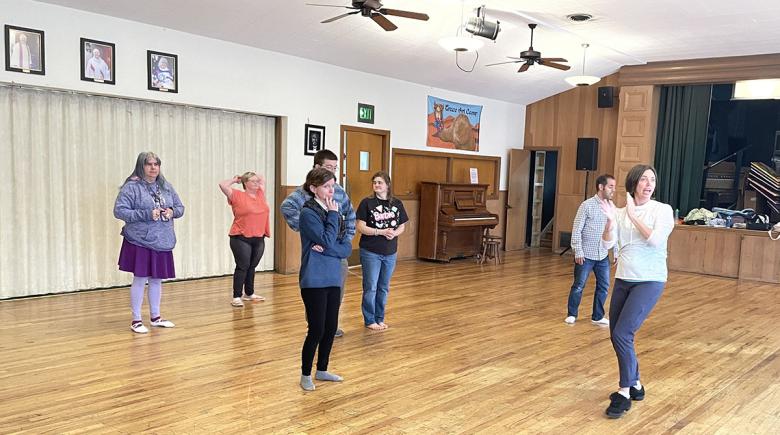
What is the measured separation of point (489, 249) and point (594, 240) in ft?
14.6

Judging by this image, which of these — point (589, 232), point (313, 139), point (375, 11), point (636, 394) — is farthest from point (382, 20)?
point (636, 394)

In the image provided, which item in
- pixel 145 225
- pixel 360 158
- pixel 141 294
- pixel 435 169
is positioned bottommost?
pixel 141 294

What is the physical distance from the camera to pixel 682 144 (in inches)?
385

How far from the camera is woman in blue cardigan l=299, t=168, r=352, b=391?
10.8 ft

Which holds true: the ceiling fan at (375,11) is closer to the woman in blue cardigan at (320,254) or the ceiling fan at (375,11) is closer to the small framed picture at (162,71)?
the small framed picture at (162,71)

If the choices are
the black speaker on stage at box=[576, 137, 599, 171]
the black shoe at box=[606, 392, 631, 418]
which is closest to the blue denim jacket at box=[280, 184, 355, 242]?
the black shoe at box=[606, 392, 631, 418]

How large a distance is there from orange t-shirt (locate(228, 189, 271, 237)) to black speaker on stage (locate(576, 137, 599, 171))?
6.55 meters

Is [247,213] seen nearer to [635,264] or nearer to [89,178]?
[89,178]

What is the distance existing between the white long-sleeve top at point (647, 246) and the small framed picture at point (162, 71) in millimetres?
4923

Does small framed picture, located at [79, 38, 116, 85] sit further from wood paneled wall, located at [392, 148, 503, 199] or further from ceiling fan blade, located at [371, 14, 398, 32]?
wood paneled wall, located at [392, 148, 503, 199]

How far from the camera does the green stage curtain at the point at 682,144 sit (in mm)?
9570

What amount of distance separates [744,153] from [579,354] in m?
7.08

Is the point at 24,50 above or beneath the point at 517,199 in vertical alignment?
above

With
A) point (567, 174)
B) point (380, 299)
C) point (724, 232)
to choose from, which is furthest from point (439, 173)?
point (380, 299)
